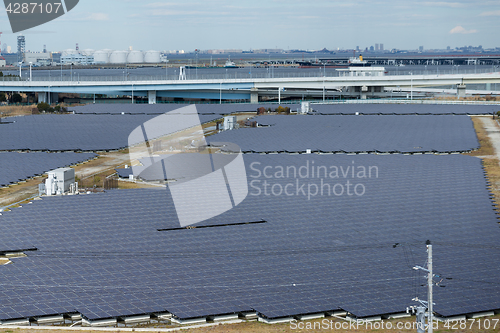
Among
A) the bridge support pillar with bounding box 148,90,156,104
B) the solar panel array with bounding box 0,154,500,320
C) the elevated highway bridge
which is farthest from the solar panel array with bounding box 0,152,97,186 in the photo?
the bridge support pillar with bounding box 148,90,156,104

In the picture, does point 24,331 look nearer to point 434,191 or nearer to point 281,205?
point 281,205

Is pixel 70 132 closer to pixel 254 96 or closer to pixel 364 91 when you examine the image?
pixel 254 96

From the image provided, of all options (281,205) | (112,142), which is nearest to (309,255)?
(281,205)

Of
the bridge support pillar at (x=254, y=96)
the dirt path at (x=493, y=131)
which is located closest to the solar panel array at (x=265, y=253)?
the dirt path at (x=493, y=131)

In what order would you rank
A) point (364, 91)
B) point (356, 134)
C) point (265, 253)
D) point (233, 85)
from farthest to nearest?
point (364, 91), point (233, 85), point (356, 134), point (265, 253)

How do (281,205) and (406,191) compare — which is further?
(406,191)
